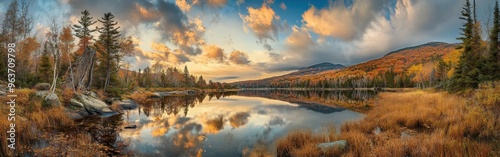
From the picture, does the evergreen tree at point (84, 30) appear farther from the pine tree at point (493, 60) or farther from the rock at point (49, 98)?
the pine tree at point (493, 60)

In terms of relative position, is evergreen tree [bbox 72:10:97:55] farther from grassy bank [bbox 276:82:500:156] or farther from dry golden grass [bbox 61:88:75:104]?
grassy bank [bbox 276:82:500:156]

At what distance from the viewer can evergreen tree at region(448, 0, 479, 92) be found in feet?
94.2

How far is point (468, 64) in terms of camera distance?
2980 centimetres

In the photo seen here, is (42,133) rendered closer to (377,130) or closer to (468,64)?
(377,130)

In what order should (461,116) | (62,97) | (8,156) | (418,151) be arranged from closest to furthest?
(418,151) < (8,156) < (461,116) < (62,97)

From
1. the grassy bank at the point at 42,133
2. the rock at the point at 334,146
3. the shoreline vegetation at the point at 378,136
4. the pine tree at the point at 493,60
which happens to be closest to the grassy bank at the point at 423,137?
the shoreline vegetation at the point at 378,136

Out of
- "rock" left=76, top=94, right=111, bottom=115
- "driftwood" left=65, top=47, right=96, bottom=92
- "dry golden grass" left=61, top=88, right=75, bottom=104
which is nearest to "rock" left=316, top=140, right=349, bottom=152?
"rock" left=76, top=94, right=111, bottom=115

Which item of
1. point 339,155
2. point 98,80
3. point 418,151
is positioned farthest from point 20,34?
point 418,151

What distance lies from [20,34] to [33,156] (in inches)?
1284

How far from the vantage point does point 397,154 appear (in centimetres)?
667

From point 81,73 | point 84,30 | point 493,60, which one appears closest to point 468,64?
point 493,60

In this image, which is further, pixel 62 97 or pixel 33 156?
pixel 62 97

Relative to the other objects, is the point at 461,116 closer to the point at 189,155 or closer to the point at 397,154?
the point at 397,154

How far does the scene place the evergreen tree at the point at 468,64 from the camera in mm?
28698
